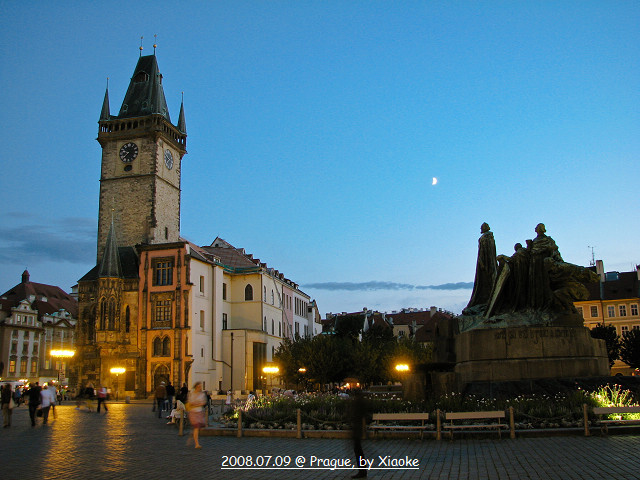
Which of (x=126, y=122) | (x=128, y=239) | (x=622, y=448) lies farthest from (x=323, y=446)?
(x=126, y=122)

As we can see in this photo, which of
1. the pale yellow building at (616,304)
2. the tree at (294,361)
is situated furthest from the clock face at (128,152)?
the pale yellow building at (616,304)

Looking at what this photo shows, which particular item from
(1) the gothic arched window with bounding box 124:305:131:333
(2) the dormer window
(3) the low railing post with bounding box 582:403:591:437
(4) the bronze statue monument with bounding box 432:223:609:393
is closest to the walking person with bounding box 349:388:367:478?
(3) the low railing post with bounding box 582:403:591:437

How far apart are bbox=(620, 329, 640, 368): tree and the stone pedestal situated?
46.7 m

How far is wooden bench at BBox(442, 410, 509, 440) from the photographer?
46.5 feet

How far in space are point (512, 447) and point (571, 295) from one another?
670cm

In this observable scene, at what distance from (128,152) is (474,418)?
193 feet

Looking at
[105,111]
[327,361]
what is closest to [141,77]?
[105,111]

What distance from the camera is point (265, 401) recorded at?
21.3 meters

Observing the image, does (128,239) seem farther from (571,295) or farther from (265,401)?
(571,295)

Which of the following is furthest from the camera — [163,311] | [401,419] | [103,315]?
[163,311]

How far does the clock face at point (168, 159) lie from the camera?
68.6 m

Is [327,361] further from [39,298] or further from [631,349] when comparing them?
[39,298]

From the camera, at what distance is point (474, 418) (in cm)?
1470

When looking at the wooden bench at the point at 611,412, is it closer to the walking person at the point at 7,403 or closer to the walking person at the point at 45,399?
the walking person at the point at 45,399
